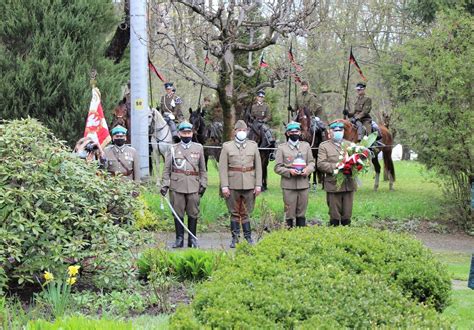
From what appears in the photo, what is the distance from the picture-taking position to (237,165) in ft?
46.4

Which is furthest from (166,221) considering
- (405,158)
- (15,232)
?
(405,158)

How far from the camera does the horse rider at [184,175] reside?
1402 centimetres

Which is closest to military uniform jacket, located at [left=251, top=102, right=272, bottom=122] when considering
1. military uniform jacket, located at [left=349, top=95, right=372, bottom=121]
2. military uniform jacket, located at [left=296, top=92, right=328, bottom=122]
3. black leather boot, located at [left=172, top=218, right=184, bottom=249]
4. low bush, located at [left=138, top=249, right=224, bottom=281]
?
military uniform jacket, located at [left=296, top=92, right=328, bottom=122]

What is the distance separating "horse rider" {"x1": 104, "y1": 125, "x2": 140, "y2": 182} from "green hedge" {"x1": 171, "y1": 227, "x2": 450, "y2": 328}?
5684 mm

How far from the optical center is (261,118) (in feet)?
75.9

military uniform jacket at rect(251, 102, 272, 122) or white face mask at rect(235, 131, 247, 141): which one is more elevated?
military uniform jacket at rect(251, 102, 272, 122)

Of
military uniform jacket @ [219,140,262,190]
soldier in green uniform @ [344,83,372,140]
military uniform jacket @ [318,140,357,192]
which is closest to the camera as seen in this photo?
military uniform jacket @ [318,140,357,192]

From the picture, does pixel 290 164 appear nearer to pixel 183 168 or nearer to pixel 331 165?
pixel 331 165

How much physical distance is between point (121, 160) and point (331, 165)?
3422mm

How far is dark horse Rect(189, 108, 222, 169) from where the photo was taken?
78.9 ft

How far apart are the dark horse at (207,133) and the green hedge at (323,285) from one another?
15.8 meters

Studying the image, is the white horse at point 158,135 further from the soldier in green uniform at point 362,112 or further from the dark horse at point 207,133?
the soldier in green uniform at point 362,112

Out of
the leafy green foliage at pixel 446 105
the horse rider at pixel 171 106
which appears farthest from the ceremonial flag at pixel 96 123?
the horse rider at pixel 171 106

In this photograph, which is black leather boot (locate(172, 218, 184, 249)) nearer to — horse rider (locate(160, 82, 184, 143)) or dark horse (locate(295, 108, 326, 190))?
dark horse (locate(295, 108, 326, 190))
